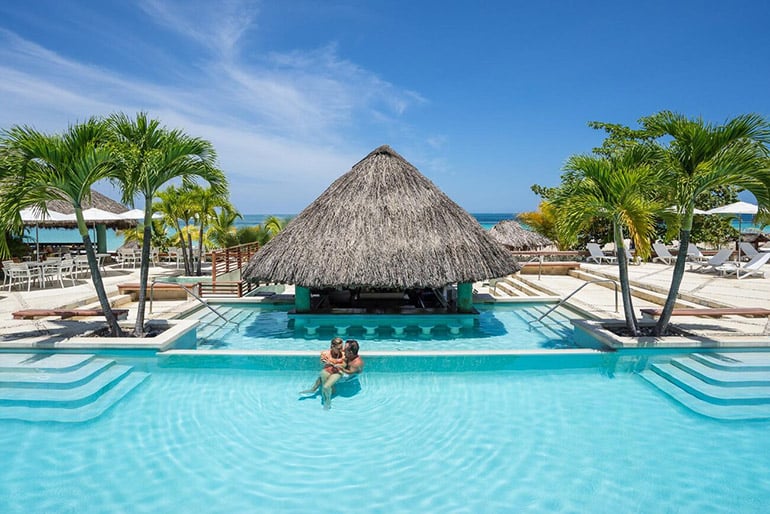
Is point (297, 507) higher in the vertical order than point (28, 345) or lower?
lower

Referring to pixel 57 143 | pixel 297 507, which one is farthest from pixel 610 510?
pixel 57 143

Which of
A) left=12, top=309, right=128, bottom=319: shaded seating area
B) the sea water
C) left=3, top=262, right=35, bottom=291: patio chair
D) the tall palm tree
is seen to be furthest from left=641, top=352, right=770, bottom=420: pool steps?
left=3, top=262, right=35, bottom=291: patio chair

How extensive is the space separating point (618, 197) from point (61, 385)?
301 inches

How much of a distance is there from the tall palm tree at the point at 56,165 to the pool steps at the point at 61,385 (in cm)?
143

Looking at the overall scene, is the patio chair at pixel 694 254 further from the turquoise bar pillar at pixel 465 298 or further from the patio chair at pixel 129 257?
the patio chair at pixel 129 257

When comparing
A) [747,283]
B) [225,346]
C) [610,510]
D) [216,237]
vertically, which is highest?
[216,237]

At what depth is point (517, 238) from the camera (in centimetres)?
1972

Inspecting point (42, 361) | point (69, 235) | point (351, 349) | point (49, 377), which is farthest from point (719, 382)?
point (69, 235)

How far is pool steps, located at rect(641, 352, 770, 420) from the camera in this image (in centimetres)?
495

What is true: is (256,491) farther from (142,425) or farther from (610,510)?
(610,510)

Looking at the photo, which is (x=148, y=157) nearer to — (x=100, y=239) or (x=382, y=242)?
(x=382, y=242)

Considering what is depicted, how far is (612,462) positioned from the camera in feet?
13.1

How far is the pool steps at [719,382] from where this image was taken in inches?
195

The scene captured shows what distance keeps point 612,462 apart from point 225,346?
19.1 feet
